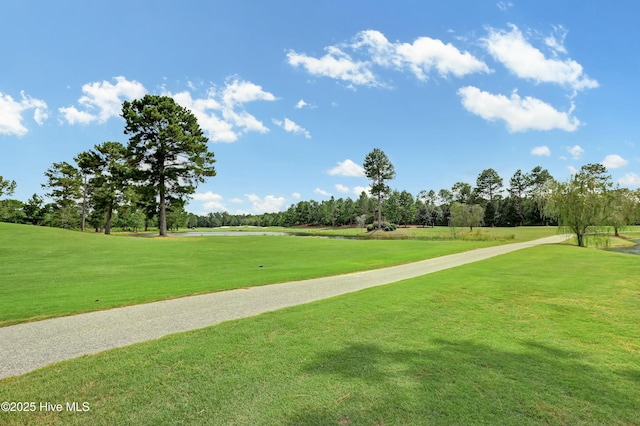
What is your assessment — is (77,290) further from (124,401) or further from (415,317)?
(415,317)

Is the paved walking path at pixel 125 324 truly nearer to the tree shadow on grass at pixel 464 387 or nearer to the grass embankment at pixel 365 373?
the grass embankment at pixel 365 373

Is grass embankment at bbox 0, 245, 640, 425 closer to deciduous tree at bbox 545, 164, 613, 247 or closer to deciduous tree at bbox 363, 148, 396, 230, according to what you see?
deciduous tree at bbox 545, 164, 613, 247

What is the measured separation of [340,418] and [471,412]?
4.70 ft

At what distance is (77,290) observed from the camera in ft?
32.6

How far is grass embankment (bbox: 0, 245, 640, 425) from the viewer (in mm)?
3311

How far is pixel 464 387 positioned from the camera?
12.6 ft

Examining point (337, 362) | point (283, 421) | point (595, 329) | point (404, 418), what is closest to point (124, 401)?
point (283, 421)

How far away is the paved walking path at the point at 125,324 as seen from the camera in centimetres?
511

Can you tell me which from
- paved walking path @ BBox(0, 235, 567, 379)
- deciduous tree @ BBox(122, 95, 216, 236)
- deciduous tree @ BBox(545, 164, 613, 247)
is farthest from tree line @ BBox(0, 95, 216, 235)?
deciduous tree @ BBox(545, 164, 613, 247)

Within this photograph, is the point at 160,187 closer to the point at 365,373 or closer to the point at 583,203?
the point at 365,373

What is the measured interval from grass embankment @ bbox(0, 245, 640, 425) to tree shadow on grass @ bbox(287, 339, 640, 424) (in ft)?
0.05

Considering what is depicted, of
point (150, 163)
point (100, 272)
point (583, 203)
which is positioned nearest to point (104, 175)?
point (150, 163)

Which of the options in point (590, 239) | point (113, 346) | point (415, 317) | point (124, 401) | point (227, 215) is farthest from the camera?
point (227, 215)

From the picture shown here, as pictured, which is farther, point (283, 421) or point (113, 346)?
point (113, 346)
